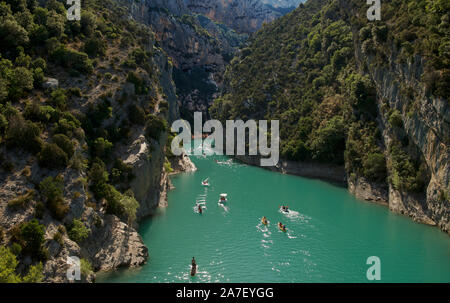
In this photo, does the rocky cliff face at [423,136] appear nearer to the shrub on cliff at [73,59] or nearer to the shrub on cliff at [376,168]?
the shrub on cliff at [376,168]

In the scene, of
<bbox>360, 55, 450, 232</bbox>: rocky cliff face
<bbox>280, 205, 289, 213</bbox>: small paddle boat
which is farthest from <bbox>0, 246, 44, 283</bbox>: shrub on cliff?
<bbox>360, 55, 450, 232</bbox>: rocky cliff face

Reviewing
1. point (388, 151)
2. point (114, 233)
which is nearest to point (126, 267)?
point (114, 233)

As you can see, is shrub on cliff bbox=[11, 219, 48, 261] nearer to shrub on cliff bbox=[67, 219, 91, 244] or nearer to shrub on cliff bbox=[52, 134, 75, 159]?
shrub on cliff bbox=[67, 219, 91, 244]

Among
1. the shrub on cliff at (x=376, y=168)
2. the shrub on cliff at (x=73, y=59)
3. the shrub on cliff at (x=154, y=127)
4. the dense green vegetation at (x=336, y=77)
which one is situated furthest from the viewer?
the shrub on cliff at (x=376, y=168)

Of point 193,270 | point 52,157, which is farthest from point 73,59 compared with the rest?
point 193,270

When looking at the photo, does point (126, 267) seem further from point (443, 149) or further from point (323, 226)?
point (443, 149)

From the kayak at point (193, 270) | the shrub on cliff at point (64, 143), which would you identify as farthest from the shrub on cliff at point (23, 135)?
the kayak at point (193, 270)
